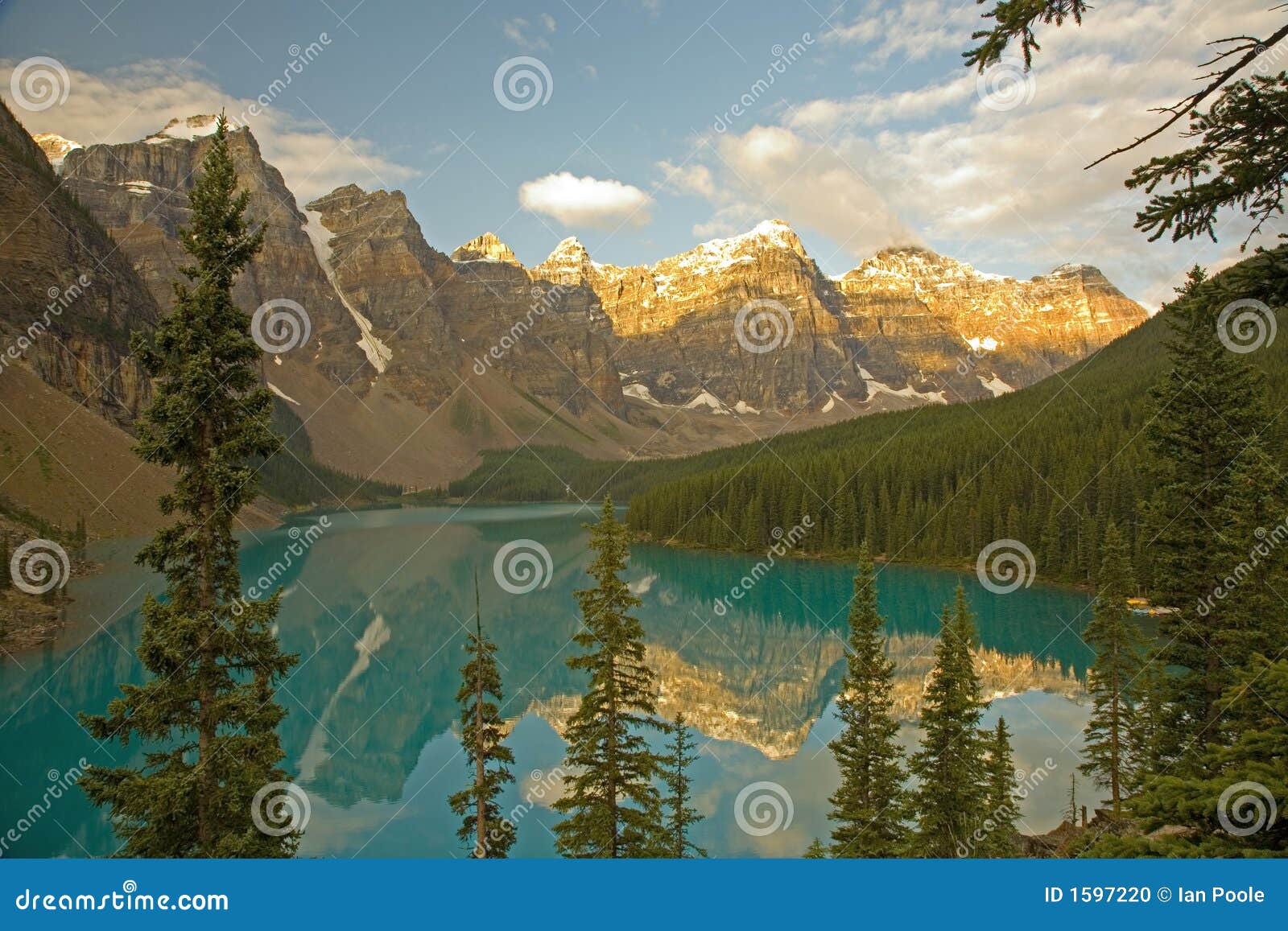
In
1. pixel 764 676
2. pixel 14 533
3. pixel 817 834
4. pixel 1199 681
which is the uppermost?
pixel 14 533

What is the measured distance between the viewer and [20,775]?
21328 millimetres

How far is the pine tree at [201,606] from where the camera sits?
782 centimetres

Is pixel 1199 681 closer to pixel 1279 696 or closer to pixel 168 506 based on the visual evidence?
pixel 1279 696

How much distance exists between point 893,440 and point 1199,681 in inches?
3440

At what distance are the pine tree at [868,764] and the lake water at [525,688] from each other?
478cm

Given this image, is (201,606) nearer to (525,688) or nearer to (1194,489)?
(1194,489)

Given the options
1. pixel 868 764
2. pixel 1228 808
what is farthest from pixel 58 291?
pixel 1228 808

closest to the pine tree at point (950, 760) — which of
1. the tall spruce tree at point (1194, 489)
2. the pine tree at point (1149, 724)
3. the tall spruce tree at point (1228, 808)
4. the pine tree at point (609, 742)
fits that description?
the pine tree at point (1149, 724)

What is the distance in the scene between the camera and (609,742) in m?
13.0

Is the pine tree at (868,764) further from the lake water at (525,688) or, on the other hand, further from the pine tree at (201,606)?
the pine tree at (201,606)

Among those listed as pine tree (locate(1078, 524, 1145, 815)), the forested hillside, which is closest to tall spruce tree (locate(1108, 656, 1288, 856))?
pine tree (locate(1078, 524, 1145, 815))

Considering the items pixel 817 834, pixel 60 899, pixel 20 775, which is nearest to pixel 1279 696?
pixel 60 899

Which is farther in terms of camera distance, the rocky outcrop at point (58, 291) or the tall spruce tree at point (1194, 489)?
the rocky outcrop at point (58, 291)

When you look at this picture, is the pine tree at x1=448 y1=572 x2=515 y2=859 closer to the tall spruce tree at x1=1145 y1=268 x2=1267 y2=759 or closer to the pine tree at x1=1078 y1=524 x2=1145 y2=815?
the tall spruce tree at x1=1145 y1=268 x2=1267 y2=759
